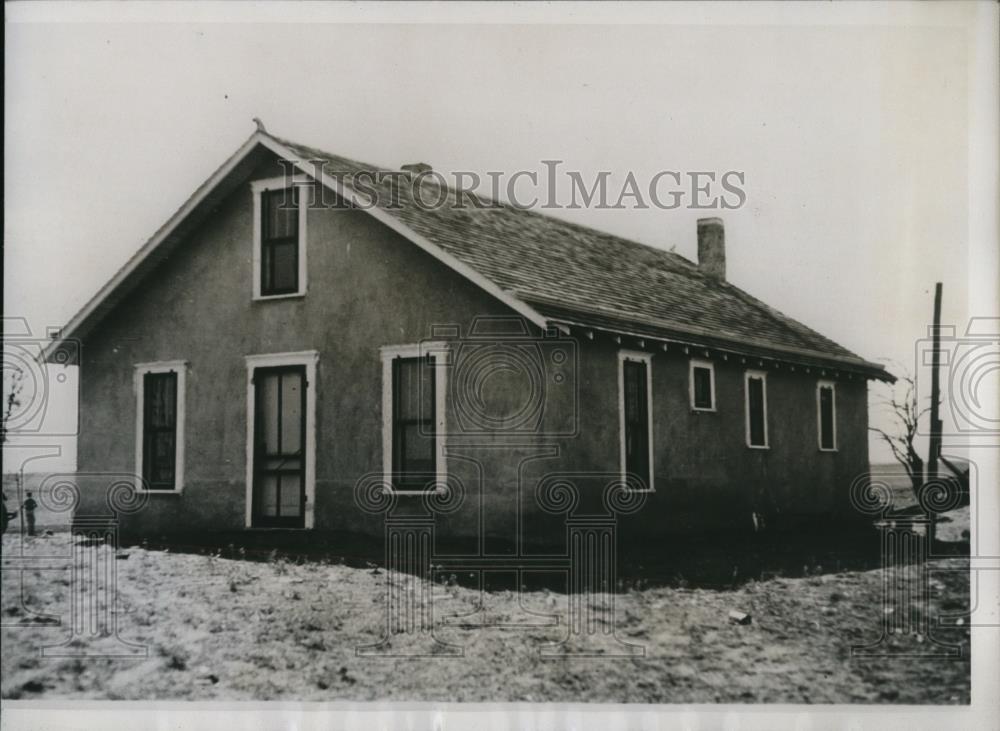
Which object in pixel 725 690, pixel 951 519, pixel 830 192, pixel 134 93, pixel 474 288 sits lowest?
pixel 725 690

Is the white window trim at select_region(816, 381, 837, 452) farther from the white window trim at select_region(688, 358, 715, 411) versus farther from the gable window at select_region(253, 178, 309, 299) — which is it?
the gable window at select_region(253, 178, 309, 299)

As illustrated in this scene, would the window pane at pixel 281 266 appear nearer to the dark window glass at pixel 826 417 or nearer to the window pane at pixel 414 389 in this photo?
the window pane at pixel 414 389

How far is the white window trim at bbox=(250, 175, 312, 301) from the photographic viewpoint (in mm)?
10594

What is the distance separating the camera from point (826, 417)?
1206 cm

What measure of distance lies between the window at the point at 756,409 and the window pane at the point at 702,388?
1.99 ft

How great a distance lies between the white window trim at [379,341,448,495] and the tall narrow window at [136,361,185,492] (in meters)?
2.12

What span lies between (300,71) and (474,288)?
7.55 ft

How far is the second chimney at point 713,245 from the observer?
10023 millimetres

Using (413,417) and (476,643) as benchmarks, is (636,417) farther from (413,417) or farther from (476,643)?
(476,643)

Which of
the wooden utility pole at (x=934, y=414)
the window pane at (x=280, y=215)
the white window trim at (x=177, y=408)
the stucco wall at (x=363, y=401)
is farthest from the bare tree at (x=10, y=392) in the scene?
the wooden utility pole at (x=934, y=414)

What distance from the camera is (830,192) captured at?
9969mm

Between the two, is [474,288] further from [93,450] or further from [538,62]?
[93,450]

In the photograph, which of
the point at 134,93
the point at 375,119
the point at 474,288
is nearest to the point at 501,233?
the point at 474,288

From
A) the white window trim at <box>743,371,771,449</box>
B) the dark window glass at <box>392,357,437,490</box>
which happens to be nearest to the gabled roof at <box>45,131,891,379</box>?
the white window trim at <box>743,371,771,449</box>
